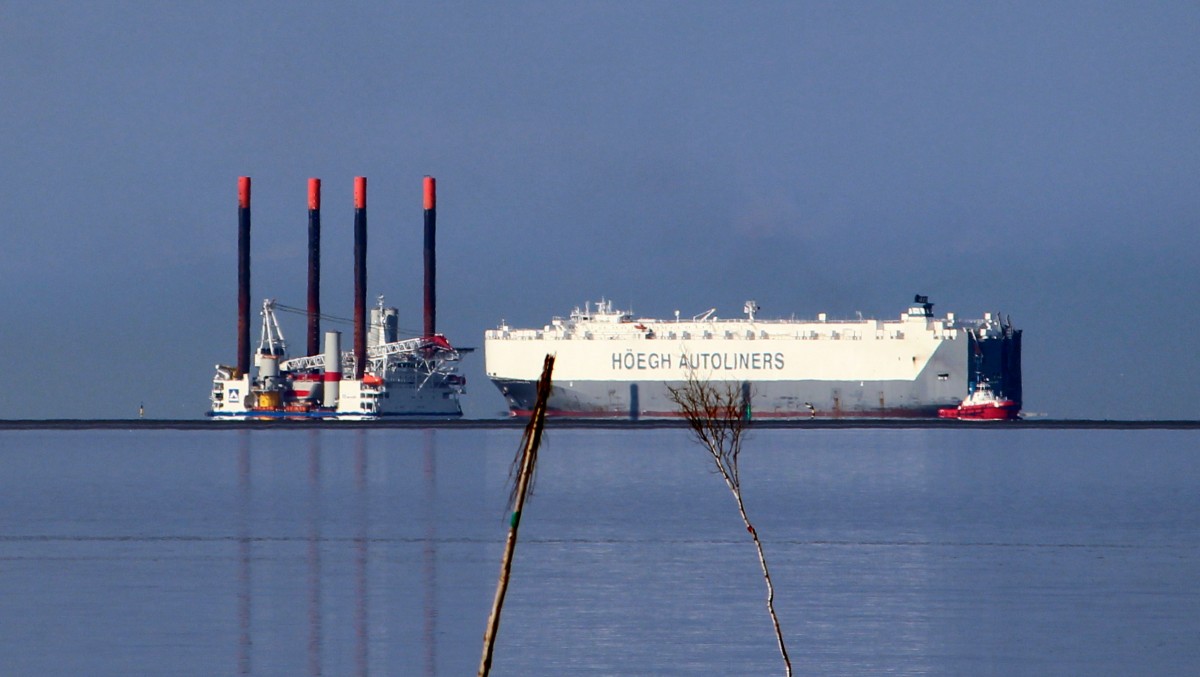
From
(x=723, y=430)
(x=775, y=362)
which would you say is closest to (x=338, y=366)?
(x=775, y=362)

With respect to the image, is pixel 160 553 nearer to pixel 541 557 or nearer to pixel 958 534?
pixel 541 557

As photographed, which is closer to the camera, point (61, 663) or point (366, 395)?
point (61, 663)

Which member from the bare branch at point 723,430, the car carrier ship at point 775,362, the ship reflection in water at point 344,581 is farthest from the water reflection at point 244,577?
the car carrier ship at point 775,362

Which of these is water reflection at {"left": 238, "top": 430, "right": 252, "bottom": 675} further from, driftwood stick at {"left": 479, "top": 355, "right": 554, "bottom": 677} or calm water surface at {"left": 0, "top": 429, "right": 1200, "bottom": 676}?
driftwood stick at {"left": 479, "top": 355, "right": 554, "bottom": 677}

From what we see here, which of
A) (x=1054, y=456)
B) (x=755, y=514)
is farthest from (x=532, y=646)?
(x=1054, y=456)

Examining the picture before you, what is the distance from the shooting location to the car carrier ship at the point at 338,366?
346ft

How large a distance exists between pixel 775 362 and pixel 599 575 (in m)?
72.4

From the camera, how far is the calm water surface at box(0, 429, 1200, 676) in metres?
18.2

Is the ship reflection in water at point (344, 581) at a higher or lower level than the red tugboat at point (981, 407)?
lower

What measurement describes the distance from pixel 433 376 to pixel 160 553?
8150cm

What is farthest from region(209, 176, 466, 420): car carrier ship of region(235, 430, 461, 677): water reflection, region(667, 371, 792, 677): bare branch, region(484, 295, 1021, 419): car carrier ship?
region(667, 371, 792, 677): bare branch

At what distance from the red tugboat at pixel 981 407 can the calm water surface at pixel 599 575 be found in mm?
41150

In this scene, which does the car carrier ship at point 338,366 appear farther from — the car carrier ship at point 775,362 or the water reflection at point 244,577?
the water reflection at point 244,577

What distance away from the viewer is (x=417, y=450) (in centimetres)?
8206
